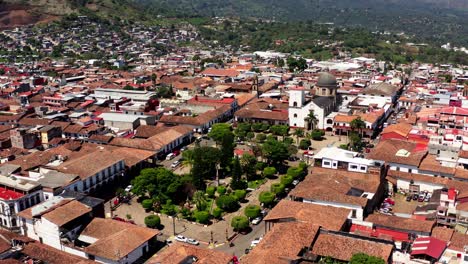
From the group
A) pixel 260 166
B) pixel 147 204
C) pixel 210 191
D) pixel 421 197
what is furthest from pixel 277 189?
pixel 421 197

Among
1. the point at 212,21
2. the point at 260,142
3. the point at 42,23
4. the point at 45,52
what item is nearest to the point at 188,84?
the point at 260,142

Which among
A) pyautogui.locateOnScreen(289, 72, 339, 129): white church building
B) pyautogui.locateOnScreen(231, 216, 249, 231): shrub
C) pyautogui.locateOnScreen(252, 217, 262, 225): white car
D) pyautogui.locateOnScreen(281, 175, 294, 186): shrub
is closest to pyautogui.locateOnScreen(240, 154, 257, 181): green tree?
pyautogui.locateOnScreen(281, 175, 294, 186): shrub

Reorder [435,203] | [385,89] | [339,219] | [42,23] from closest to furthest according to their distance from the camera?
[339,219]
[435,203]
[385,89]
[42,23]

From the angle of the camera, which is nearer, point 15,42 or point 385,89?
point 385,89

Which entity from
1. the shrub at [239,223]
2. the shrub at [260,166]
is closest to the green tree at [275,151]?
the shrub at [260,166]

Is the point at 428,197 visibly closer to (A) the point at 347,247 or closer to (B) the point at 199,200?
(A) the point at 347,247

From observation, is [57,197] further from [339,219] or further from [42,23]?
[42,23]
